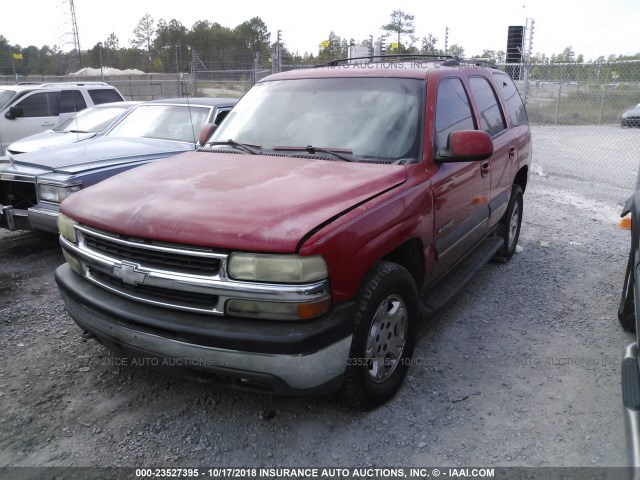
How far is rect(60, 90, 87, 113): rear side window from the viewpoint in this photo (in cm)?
1055

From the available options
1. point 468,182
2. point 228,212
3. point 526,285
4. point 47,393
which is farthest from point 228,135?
point 526,285

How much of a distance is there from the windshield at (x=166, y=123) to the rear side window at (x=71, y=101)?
163 inches

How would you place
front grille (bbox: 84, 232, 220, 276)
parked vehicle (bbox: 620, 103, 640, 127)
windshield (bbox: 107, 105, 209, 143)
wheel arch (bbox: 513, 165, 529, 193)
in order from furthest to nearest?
parked vehicle (bbox: 620, 103, 640, 127) < windshield (bbox: 107, 105, 209, 143) < wheel arch (bbox: 513, 165, 529, 193) < front grille (bbox: 84, 232, 220, 276)

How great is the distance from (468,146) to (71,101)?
973cm

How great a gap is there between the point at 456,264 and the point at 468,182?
673 millimetres

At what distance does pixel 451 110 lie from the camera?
3.83 m

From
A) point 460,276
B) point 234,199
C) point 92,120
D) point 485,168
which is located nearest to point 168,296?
point 234,199

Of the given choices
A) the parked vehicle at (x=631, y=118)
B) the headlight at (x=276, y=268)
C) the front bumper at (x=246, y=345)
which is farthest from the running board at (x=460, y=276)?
the parked vehicle at (x=631, y=118)

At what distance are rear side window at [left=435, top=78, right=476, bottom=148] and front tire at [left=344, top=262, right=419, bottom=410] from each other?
1086 millimetres

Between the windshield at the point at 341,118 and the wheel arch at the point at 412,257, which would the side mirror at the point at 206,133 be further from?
the wheel arch at the point at 412,257

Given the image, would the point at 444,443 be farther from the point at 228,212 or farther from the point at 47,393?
the point at 47,393

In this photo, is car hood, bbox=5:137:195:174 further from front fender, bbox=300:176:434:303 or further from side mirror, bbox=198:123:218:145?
front fender, bbox=300:176:434:303

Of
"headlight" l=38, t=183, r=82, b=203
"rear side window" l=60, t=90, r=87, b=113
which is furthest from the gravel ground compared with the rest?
"rear side window" l=60, t=90, r=87, b=113

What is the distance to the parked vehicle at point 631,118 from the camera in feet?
53.7
